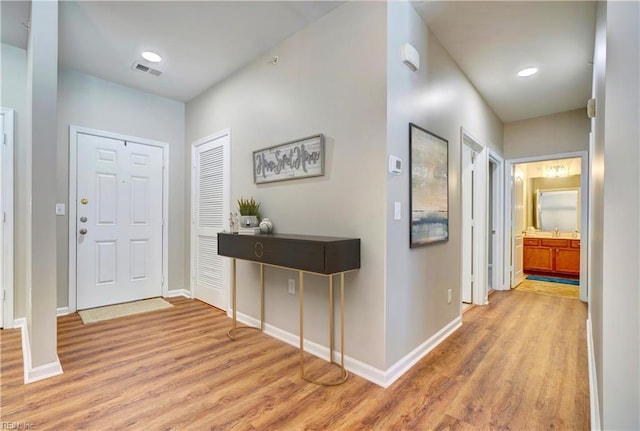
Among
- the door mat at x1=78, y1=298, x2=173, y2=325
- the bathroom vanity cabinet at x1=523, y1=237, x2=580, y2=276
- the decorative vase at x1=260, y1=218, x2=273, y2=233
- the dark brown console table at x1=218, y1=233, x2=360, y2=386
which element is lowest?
the door mat at x1=78, y1=298, x2=173, y2=325

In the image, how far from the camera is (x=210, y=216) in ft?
12.3

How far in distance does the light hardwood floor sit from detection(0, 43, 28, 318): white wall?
0.43 m

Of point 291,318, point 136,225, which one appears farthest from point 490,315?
point 136,225

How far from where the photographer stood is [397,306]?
2164 mm

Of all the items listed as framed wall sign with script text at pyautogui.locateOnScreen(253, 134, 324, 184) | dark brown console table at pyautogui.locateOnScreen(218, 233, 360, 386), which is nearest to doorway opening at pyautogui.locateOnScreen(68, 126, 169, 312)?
framed wall sign with script text at pyautogui.locateOnScreen(253, 134, 324, 184)

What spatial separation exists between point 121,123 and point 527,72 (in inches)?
180

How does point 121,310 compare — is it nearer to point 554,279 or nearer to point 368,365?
point 368,365

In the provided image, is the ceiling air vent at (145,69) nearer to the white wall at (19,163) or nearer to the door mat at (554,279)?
the white wall at (19,163)

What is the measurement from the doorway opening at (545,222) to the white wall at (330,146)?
3.68 meters

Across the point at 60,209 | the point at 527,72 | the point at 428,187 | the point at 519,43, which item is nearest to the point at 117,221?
the point at 60,209

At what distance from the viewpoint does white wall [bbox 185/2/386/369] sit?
2.08 meters

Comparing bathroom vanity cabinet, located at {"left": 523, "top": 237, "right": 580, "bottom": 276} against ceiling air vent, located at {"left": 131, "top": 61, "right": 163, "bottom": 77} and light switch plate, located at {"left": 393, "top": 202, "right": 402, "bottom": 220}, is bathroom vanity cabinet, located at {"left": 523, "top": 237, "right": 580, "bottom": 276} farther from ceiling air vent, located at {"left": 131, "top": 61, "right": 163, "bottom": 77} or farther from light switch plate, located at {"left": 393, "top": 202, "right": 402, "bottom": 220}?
ceiling air vent, located at {"left": 131, "top": 61, "right": 163, "bottom": 77}

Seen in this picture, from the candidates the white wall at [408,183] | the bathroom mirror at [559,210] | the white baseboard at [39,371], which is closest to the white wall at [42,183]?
the white baseboard at [39,371]

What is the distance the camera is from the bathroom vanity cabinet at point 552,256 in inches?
223
